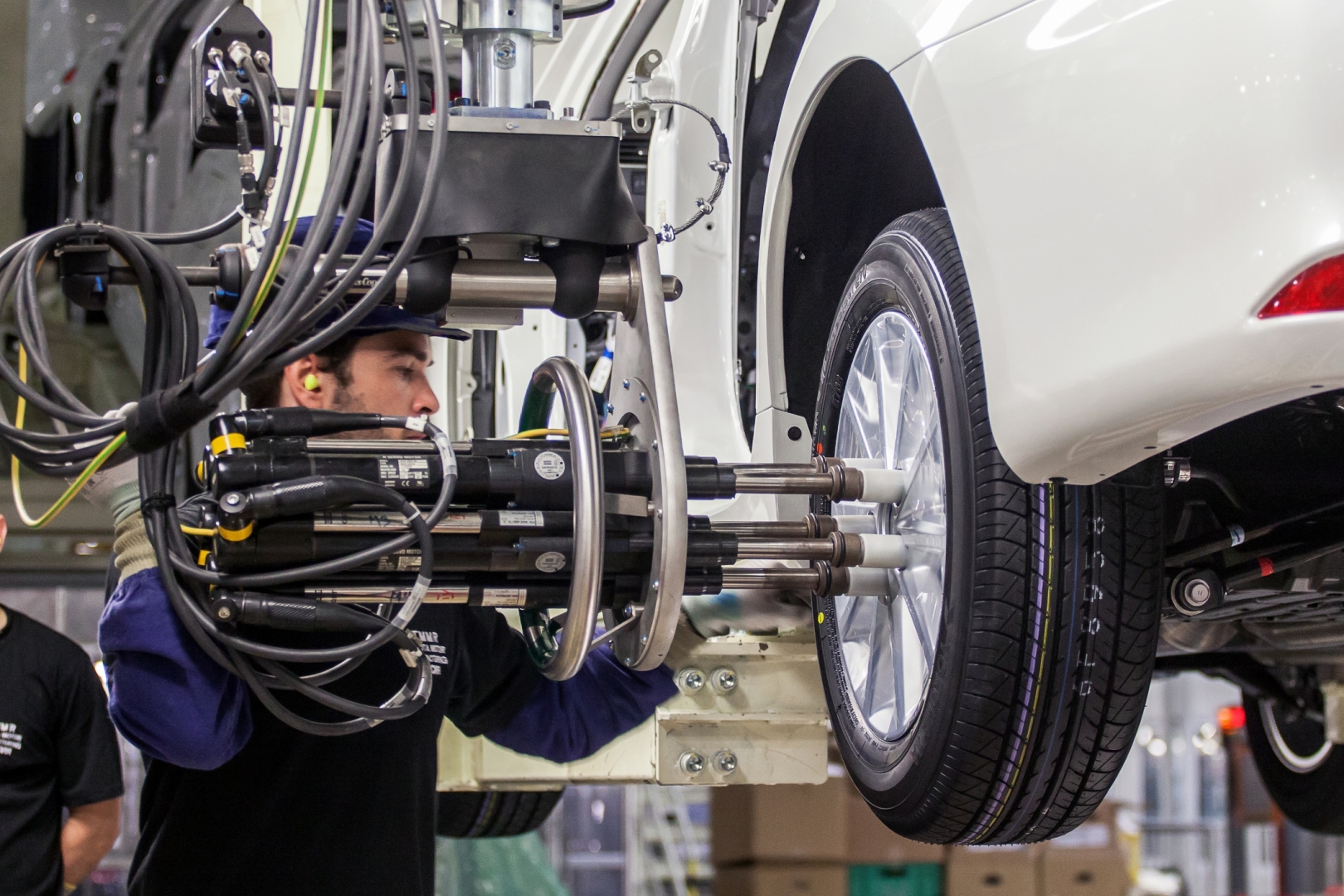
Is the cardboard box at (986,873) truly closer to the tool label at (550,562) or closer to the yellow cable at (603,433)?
the yellow cable at (603,433)

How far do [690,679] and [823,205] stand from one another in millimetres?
1031

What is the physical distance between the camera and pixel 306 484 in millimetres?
1454

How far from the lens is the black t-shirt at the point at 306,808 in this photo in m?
2.07

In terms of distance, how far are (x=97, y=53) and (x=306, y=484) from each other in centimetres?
466

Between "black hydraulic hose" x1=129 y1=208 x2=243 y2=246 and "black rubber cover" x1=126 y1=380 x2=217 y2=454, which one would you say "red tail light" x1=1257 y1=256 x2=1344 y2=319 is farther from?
"black hydraulic hose" x1=129 y1=208 x2=243 y2=246

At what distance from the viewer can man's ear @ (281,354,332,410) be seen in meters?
2.11

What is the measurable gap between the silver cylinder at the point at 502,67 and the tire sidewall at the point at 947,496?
0.53 meters

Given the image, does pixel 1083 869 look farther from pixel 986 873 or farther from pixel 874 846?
pixel 874 846

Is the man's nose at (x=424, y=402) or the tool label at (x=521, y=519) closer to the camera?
the tool label at (x=521, y=519)

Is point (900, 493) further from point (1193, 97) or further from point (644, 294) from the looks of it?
point (1193, 97)

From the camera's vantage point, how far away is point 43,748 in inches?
122

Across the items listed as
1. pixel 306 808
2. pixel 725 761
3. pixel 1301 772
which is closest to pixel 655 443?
pixel 306 808

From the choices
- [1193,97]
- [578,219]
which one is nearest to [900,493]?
[578,219]

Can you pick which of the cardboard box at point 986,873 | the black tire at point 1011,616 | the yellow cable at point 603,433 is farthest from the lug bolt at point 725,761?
the cardboard box at point 986,873
